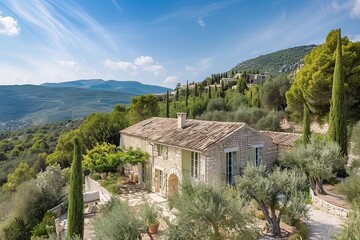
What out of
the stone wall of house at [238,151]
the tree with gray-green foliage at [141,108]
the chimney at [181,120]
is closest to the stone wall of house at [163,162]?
the chimney at [181,120]

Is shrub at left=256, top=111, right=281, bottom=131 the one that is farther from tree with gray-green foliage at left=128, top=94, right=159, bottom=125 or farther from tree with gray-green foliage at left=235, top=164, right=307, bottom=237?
tree with gray-green foliage at left=235, top=164, right=307, bottom=237

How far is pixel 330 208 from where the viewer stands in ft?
50.8

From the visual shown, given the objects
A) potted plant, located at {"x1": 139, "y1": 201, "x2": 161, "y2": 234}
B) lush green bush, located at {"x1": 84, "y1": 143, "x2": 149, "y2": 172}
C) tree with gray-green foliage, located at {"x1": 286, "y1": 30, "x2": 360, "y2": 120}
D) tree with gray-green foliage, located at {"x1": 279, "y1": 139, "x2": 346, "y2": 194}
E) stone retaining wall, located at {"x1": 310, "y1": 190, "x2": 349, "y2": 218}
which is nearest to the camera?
potted plant, located at {"x1": 139, "y1": 201, "x2": 161, "y2": 234}

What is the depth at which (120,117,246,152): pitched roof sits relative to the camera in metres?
18.8

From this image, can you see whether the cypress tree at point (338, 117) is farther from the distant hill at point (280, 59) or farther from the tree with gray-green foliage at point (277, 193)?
the distant hill at point (280, 59)

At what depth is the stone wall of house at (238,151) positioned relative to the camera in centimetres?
1802

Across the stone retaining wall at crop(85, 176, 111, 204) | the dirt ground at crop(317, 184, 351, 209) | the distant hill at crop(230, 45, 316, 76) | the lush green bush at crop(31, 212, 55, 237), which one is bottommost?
the lush green bush at crop(31, 212, 55, 237)

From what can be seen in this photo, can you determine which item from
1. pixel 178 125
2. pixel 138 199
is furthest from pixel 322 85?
pixel 138 199

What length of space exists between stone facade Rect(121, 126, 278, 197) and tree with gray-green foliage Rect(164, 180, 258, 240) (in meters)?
6.26

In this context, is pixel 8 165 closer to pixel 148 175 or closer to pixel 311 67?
pixel 148 175

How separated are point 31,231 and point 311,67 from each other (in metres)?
31.5

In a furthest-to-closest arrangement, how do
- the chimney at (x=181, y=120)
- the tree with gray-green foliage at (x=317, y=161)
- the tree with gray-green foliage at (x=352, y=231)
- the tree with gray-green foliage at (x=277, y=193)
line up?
the chimney at (x=181, y=120) < the tree with gray-green foliage at (x=317, y=161) < the tree with gray-green foliage at (x=277, y=193) < the tree with gray-green foliage at (x=352, y=231)

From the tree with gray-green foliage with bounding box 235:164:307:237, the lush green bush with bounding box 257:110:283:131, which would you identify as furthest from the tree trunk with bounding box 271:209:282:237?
the lush green bush with bounding box 257:110:283:131

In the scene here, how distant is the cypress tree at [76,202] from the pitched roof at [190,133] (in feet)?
24.0
